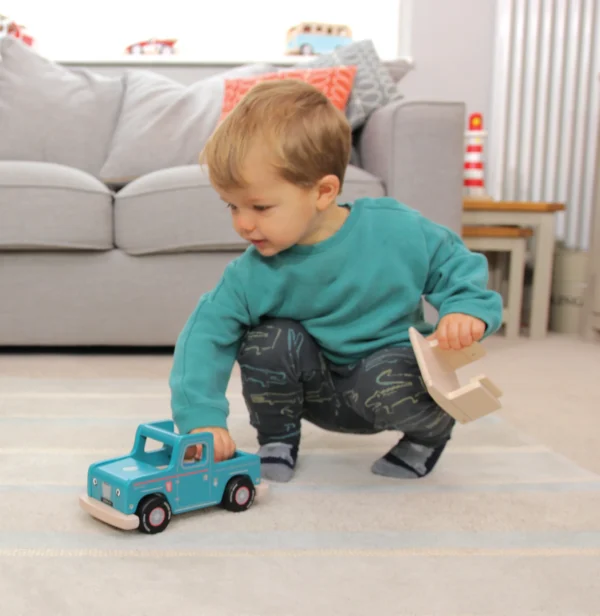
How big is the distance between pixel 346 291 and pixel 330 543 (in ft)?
1.13

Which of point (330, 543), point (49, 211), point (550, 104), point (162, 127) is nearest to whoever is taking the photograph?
point (330, 543)

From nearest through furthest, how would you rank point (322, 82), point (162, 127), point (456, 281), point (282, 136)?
point (282, 136) → point (456, 281) → point (322, 82) → point (162, 127)

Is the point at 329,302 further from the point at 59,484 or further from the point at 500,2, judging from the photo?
the point at 500,2

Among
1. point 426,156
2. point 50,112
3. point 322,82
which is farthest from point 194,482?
point 50,112

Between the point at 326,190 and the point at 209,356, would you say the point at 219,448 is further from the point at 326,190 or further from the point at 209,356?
the point at 326,190

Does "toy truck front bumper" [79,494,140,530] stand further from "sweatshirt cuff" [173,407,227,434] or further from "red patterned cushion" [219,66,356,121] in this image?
"red patterned cushion" [219,66,356,121]

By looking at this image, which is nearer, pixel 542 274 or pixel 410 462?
pixel 410 462

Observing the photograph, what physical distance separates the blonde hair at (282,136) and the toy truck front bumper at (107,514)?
396 mm

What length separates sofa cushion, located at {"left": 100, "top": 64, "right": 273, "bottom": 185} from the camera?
7.46 ft

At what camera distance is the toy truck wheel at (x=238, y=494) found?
914 millimetres

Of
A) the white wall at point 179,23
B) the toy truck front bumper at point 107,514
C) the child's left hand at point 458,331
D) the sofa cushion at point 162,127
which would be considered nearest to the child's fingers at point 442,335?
the child's left hand at point 458,331

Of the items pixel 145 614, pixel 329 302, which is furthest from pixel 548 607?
pixel 329 302

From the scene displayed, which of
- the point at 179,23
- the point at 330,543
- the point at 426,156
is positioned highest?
the point at 179,23

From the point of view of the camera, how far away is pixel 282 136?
0.94 metres
